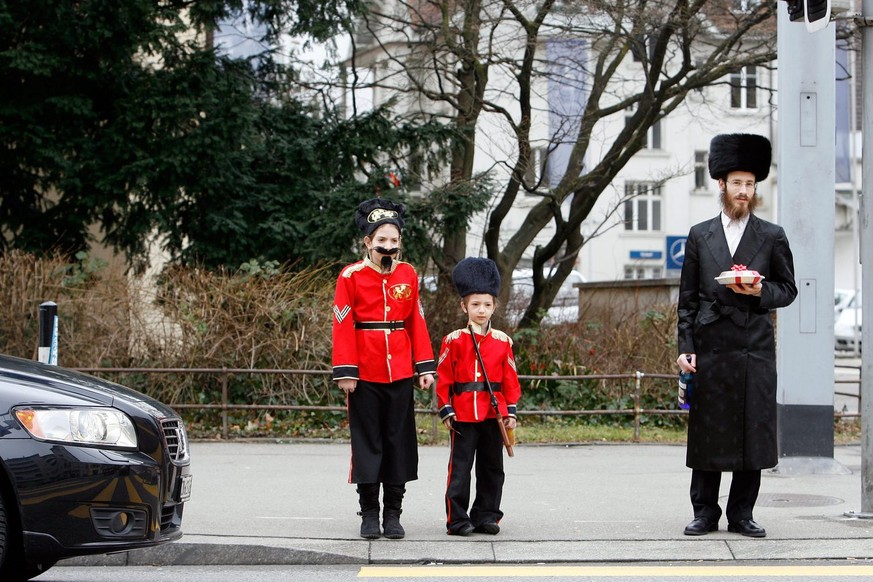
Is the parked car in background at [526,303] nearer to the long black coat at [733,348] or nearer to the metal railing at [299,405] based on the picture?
the metal railing at [299,405]

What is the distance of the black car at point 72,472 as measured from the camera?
525 cm

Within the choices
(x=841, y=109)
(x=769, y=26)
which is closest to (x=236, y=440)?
(x=769, y=26)

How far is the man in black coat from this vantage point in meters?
6.99

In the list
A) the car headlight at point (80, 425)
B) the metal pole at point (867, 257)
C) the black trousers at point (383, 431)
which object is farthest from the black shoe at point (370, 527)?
the metal pole at point (867, 257)

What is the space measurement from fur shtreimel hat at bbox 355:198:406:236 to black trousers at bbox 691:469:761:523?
2317mm

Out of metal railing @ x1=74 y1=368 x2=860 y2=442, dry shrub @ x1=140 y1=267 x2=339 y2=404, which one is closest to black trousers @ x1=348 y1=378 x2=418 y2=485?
metal railing @ x1=74 y1=368 x2=860 y2=442

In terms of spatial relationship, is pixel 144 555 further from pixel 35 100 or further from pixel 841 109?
pixel 841 109

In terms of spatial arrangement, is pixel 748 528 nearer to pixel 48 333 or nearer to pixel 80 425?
pixel 80 425

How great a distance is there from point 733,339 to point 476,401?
1.53m

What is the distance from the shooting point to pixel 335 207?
54.7 feet

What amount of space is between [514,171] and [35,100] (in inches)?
262

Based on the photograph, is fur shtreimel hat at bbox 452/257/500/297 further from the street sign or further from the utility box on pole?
the street sign

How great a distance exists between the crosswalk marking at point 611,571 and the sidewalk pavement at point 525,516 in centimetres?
14

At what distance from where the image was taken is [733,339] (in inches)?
277
